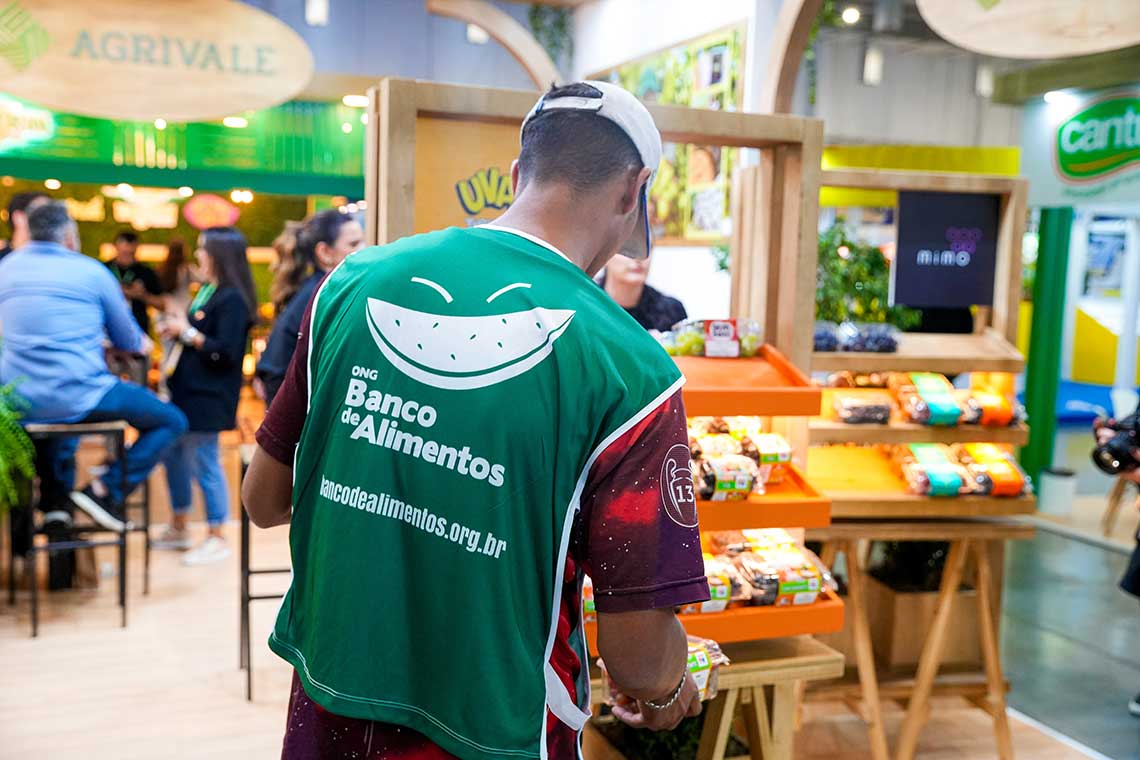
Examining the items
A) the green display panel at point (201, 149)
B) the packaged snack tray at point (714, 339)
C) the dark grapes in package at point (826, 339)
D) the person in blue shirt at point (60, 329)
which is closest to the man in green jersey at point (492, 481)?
the packaged snack tray at point (714, 339)

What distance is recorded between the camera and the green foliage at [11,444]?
154 inches

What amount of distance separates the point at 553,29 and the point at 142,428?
4.61 m

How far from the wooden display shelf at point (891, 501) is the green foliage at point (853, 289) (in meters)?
0.60

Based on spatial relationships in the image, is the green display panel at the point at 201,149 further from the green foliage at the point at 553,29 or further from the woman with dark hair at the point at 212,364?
the woman with dark hair at the point at 212,364

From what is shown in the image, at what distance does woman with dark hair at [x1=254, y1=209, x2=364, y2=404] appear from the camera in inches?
161

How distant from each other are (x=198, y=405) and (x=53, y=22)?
6.51 feet

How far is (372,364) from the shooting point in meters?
1.29

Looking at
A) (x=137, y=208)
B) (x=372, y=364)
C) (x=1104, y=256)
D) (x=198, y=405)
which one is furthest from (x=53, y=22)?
(x=1104, y=256)

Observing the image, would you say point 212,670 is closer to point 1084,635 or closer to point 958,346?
point 958,346

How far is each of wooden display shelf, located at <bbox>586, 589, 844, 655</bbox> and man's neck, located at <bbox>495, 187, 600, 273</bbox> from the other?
3.78 ft

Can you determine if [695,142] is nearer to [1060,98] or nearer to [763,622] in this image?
[763,622]

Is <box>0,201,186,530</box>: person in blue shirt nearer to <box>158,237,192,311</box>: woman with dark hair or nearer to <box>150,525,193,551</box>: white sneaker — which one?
<box>150,525,193,551</box>: white sneaker

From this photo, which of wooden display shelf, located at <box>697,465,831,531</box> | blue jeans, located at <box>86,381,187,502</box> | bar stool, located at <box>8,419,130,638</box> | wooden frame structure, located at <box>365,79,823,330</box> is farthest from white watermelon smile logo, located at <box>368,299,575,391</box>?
blue jeans, located at <box>86,381,187,502</box>

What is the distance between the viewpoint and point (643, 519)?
1.25m
